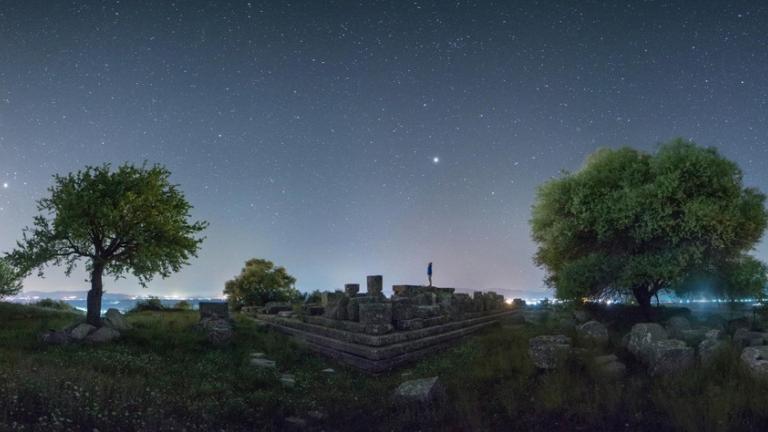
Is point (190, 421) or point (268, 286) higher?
point (268, 286)

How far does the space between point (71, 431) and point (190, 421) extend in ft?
6.74

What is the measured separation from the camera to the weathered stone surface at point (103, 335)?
585 inches

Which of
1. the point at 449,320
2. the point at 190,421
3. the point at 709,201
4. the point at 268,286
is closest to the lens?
the point at 190,421

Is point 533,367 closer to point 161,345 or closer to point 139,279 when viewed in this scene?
point 161,345

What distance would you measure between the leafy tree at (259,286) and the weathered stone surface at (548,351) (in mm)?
22786

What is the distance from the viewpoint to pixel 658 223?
17281mm

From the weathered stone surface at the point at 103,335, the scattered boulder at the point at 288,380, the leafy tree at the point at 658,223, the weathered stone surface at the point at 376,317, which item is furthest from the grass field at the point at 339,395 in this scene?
the leafy tree at the point at 658,223

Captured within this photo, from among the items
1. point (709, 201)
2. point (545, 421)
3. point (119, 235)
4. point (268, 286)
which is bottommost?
point (545, 421)

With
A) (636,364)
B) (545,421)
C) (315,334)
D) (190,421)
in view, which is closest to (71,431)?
(190,421)

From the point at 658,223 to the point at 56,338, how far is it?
23172 millimetres

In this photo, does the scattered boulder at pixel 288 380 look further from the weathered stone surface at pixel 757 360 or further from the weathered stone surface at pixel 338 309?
the weathered stone surface at pixel 757 360

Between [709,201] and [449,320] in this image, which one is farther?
[449,320]

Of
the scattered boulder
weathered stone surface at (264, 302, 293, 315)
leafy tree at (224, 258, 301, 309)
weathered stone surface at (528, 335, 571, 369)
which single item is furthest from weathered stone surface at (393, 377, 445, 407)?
leafy tree at (224, 258, 301, 309)

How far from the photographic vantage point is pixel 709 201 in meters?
16.9
